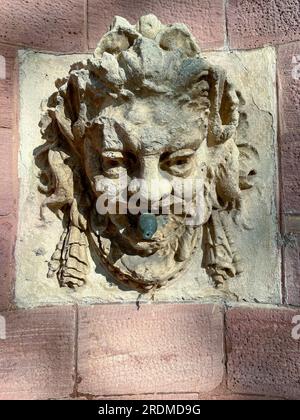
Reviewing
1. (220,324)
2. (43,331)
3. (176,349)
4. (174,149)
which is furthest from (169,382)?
(174,149)

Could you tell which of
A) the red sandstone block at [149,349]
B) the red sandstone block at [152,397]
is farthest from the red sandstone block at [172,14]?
the red sandstone block at [152,397]

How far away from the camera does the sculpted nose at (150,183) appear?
134 centimetres

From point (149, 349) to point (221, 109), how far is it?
2.15 feet

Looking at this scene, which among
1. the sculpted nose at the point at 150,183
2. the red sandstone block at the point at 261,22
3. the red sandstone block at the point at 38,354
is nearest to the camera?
the sculpted nose at the point at 150,183

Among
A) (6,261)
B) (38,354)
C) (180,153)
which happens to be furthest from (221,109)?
(38,354)

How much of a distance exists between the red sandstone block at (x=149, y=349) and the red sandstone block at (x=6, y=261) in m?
0.20

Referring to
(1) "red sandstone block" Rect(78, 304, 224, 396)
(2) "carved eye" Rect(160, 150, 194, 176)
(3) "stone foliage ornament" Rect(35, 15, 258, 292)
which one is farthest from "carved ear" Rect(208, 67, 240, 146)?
(1) "red sandstone block" Rect(78, 304, 224, 396)

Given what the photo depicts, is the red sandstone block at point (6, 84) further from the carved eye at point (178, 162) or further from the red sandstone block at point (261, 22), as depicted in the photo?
the red sandstone block at point (261, 22)

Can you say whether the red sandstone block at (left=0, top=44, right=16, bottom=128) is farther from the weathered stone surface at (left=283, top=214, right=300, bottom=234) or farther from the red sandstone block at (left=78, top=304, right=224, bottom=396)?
the weathered stone surface at (left=283, top=214, right=300, bottom=234)

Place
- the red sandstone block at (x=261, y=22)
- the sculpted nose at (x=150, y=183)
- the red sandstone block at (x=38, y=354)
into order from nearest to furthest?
the sculpted nose at (x=150, y=183) → the red sandstone block at (x=38, y=354) → the red sandstone block at (x=261, y=22)

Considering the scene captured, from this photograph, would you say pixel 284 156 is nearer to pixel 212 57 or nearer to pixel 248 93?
pixel 248 93

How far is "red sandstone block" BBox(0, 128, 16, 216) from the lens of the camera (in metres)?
1.49

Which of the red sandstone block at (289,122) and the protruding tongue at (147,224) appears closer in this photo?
the protruding tongue at (147,224)

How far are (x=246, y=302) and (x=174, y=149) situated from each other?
467mm
